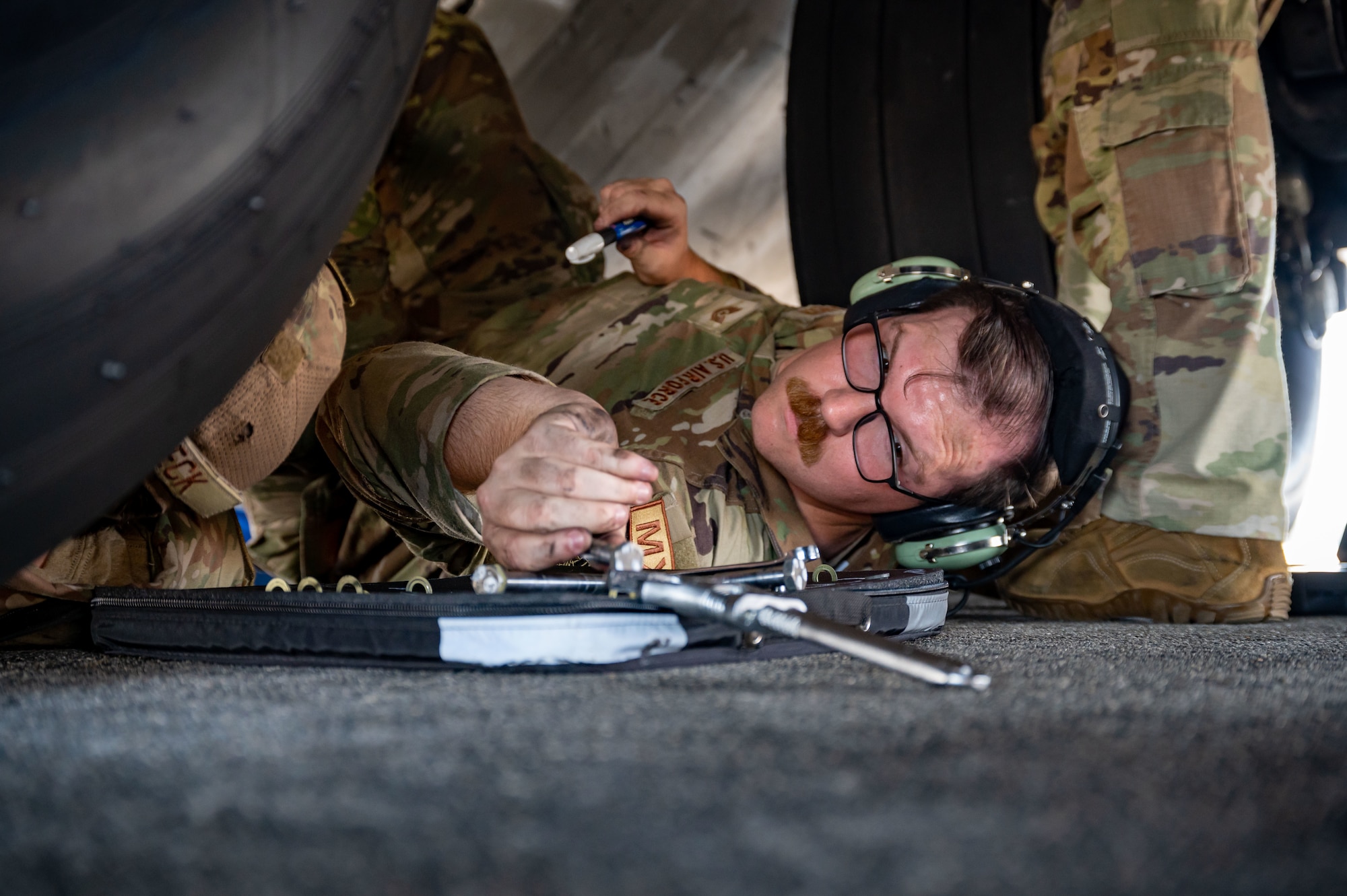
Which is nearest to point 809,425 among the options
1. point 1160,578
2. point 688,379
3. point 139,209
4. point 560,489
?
point 688,379

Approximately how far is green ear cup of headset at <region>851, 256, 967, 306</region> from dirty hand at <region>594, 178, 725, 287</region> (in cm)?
34

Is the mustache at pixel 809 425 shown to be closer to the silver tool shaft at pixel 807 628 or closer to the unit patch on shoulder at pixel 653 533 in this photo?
the unit patch on shoulder at pixel 653 533

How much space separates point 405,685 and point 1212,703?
0.43 m

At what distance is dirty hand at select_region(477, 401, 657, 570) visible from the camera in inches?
26.7

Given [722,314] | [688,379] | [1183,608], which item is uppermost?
[722,314]

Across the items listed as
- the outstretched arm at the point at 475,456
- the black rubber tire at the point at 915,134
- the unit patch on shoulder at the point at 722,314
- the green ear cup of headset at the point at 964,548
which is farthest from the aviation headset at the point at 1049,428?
the outstretched arm at the point at 475,456

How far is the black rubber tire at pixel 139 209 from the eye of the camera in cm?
46

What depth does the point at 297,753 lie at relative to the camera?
1.25 feet

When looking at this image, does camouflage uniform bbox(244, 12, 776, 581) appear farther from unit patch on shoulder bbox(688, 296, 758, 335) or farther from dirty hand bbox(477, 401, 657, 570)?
dirty hand bbox(477, 401, 657, 570)

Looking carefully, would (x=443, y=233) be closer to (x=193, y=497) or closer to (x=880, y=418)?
(x=880, y=418)


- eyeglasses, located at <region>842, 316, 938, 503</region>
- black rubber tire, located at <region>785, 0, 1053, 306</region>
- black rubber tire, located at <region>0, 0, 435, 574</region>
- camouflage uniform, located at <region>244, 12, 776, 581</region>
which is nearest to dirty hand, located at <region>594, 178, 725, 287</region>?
camouflage uniform, located at <region>244, 12, 776, 581</region>

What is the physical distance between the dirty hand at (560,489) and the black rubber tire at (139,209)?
209 millimetres

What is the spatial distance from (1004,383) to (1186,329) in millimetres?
267

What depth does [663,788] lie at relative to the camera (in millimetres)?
344
